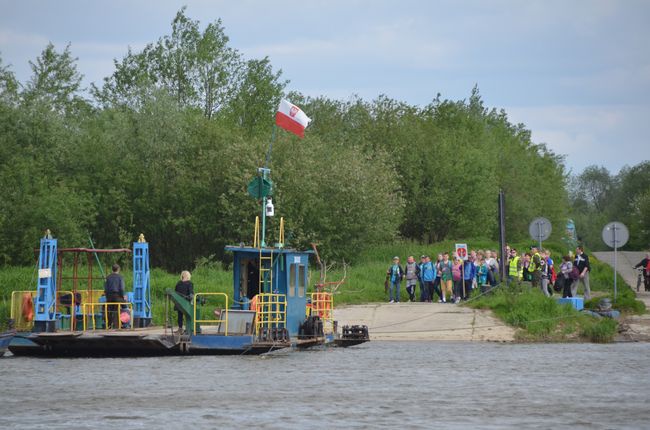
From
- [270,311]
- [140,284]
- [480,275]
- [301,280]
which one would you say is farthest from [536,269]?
[140,284]

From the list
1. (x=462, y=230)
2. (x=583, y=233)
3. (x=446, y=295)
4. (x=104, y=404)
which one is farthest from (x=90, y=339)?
(x=583, y=233)

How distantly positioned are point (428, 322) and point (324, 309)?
4.29 metres

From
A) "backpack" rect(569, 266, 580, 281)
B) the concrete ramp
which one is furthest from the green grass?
"backpack" rect(569, 266, 580, 281)

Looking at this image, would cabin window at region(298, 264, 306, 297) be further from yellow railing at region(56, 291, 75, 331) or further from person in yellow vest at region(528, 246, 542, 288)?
person in yellow vest at region(528, 246, 542, 288)

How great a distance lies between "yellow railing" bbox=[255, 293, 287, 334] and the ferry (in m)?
0.03

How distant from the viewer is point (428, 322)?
125 ft

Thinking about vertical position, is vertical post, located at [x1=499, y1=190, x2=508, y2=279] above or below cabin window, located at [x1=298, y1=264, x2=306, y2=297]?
above

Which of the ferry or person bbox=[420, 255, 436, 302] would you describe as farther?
person bbox=[420, 255, 436, 302]

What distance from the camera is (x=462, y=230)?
69750 millimetres

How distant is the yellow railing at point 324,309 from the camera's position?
113ft

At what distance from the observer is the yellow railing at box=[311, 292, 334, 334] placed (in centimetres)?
3453

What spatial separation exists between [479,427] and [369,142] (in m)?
51.9

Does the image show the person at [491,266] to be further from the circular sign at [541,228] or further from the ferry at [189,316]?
the ferry at [189,316]

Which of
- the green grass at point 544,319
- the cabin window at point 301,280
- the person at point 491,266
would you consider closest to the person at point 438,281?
the person at point 491,266
